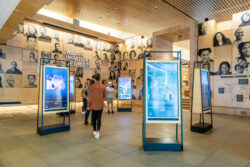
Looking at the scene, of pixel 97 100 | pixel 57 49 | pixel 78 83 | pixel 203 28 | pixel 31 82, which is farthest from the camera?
pixel 78 83

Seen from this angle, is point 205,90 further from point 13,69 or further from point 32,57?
point 13,69

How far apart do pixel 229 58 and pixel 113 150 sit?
8621 millimetres

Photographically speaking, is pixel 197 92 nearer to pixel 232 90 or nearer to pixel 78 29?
pixel 232 90

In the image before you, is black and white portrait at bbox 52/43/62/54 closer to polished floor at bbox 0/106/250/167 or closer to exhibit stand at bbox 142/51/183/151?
polished floor at bbox 0/106/250/167

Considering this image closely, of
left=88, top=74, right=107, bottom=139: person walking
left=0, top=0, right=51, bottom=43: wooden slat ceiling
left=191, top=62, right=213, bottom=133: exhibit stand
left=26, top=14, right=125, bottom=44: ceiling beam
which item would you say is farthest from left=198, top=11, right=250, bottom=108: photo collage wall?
left=0, top=0, right=51, bottom=43: wooden slat ceiling

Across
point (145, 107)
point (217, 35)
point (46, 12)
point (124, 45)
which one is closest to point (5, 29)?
point (46, 12)

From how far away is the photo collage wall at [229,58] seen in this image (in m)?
8.68

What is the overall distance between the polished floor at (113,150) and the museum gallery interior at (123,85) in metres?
0.02

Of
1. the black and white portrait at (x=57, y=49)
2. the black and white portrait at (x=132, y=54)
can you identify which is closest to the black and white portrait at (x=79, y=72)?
the black and white portrait at (x=57, y=49)

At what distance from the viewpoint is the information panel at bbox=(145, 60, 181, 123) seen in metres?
3.91

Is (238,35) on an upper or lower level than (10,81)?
upper

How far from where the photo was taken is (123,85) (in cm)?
1016

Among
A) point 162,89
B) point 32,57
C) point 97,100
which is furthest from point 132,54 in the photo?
point 162,89

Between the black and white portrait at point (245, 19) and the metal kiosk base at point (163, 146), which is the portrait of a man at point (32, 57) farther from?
the black and white portrait at point (245, 19)
